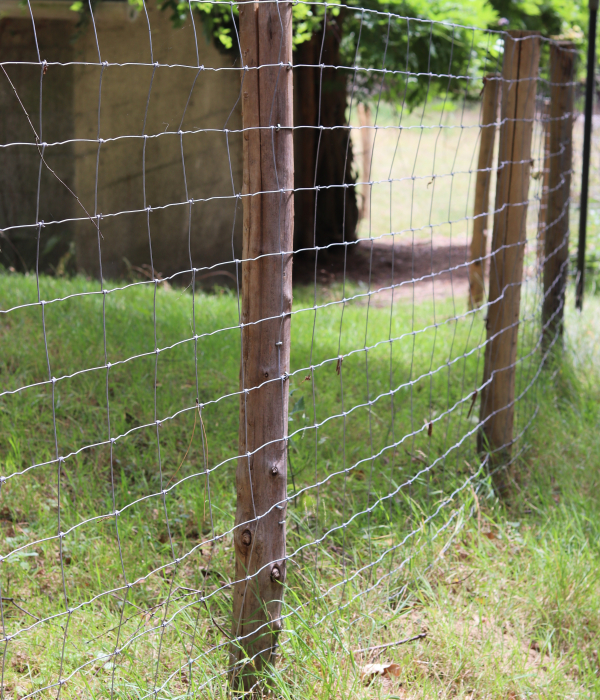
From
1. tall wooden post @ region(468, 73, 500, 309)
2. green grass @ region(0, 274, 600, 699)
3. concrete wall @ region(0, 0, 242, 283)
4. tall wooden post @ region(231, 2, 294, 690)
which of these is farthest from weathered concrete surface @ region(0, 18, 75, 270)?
tall wooden post @ region(231, 2, 294, 690)

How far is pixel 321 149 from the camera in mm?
9914

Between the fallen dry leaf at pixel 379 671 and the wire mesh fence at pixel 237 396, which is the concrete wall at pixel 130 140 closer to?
the wire mesh fence at pixel 237 396

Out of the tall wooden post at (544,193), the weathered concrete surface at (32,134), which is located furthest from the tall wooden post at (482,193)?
the weathered concrete surface at (32,134)

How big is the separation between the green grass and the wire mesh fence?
2cm

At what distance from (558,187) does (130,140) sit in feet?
15.8

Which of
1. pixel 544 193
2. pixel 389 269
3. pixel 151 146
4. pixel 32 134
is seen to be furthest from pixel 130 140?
pixel 544 193

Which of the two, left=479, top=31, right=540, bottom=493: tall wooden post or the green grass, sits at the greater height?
left=479, top=31, right=540, bottom=493: tall wooden post

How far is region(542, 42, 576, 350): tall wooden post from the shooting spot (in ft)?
14.9

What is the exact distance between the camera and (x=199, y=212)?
8.56m

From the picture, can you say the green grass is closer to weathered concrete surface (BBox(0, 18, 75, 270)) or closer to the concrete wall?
weathered concrete surface (BBox(0, 18, 75, 270))

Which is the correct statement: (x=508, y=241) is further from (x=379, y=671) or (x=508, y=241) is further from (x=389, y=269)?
(x=389, y=269)

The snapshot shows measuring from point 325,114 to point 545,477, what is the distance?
7385 mm

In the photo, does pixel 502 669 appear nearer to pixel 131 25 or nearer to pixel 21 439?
pixel 21 439

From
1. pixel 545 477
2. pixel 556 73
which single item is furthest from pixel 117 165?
pixel 545 477
